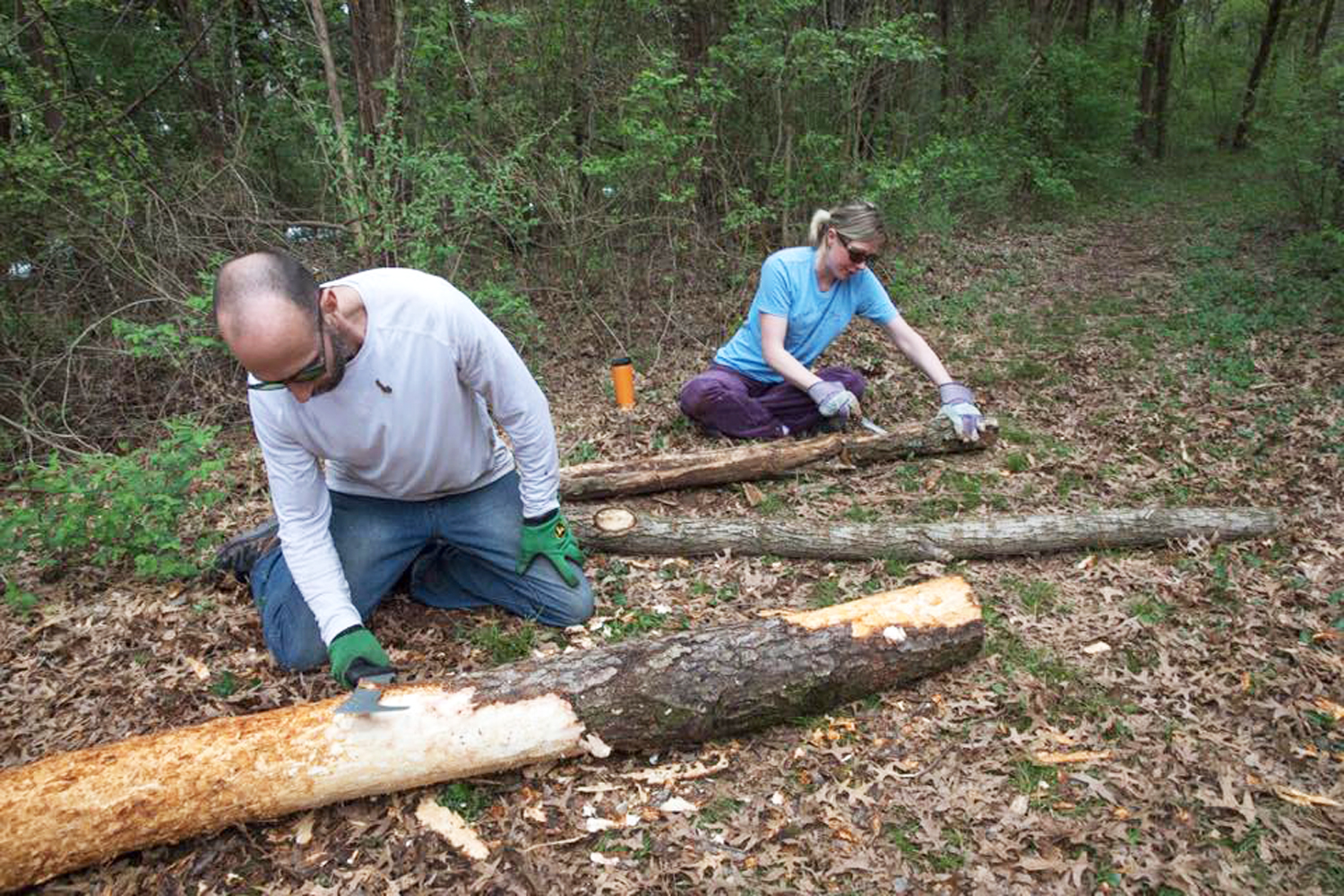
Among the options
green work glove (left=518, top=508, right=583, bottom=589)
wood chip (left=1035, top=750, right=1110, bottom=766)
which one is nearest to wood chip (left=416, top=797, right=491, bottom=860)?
green work glove (left=518, top=508, right=583, bottom=589)

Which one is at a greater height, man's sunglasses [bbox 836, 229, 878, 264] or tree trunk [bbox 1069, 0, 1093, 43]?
tree trunk [bbox 1069, 0, 1093, 43]

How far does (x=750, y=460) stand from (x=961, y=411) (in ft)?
3.95

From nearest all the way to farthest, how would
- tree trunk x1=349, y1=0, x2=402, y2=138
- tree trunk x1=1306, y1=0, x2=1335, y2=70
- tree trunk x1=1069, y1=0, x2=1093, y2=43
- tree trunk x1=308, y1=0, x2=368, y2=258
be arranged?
tree trunk x1=308, y1=0, x2=368, y2=258, tree trunk x1=349, y1=0, x2=402, y2=138, tree trunk x1=1069, y1=0, x2=1093, y2=43, tree trunk x1=1306, y1=0, x2=1335, y2=70

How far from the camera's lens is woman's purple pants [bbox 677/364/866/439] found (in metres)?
4.42

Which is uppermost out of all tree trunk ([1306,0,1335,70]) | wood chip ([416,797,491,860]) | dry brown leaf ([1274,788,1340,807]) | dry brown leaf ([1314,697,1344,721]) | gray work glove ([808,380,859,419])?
tree trunk ([1306,0,1335,70])

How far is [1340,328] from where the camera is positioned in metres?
5.70

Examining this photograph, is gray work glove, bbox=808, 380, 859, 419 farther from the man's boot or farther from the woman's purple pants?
the man's boot

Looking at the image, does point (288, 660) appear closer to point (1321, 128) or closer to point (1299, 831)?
point (1299, 831)

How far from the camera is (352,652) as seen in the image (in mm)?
2420

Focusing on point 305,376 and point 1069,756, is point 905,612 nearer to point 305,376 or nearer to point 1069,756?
point 1069,756

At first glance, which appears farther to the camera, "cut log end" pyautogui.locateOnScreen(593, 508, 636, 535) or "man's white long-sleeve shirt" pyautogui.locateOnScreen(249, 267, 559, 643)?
"cut log end" pyautogui.locateOnScreen(593, 508, 636, 535)

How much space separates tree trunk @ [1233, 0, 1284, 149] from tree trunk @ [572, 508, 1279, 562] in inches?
617

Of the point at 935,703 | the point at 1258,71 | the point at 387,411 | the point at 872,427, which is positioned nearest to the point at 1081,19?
the point at 1258,71

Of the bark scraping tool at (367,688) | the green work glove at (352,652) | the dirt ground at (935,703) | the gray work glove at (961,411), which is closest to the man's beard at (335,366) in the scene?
the green work glove at (352,652)
